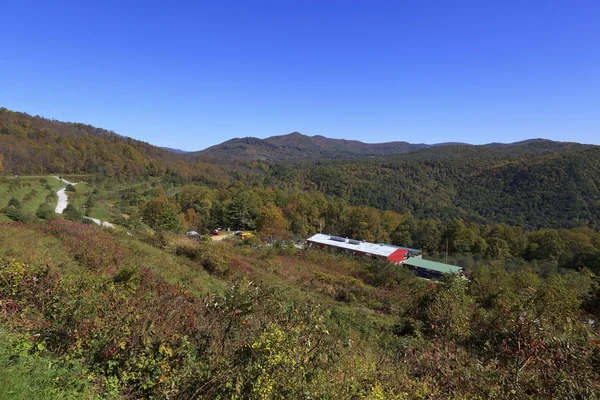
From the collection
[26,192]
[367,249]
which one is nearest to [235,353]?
[367,249]

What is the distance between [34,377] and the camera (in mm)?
3123

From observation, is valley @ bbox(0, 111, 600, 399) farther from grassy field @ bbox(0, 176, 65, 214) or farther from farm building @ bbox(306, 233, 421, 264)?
farm building @ bbox(306, 233, 421, 264)

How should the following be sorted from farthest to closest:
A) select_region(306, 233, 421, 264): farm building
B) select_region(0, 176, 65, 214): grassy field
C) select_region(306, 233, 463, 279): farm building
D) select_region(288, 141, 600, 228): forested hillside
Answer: select_region(288, 141, 600, 228): forested hillside < select_region(306, 233, 421, 264): farm building < select_region(306, 233, 463, 279): farm building < select_region(0, 176, 65, 214): grassy field

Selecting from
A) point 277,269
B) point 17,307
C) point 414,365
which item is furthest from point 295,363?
point 277,269

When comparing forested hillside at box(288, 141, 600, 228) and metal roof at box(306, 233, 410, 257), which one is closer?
metal roof at box(306, 233, 410, 257)

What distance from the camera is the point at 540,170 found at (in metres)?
86.6

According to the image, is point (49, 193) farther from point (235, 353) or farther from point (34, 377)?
point (235, 353)

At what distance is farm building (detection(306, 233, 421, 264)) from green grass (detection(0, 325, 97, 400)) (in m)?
34.2

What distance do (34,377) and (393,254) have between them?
1456 inches

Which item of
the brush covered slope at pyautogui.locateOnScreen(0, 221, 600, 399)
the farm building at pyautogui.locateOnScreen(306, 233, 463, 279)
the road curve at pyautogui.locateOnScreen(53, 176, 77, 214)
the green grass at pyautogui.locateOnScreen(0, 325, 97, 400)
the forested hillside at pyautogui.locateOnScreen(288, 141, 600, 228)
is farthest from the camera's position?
the forested hillside at pyautogui.locateOnScreen(288, 141, 600, 228)

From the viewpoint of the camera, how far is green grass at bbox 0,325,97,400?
2.94m

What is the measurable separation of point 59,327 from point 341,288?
12113 mm

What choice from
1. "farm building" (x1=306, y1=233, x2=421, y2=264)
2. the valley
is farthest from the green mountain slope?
"farm building" (x1=306, y1=233, x2=421, y2=264)

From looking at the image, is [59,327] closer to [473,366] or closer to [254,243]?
[473,366]
